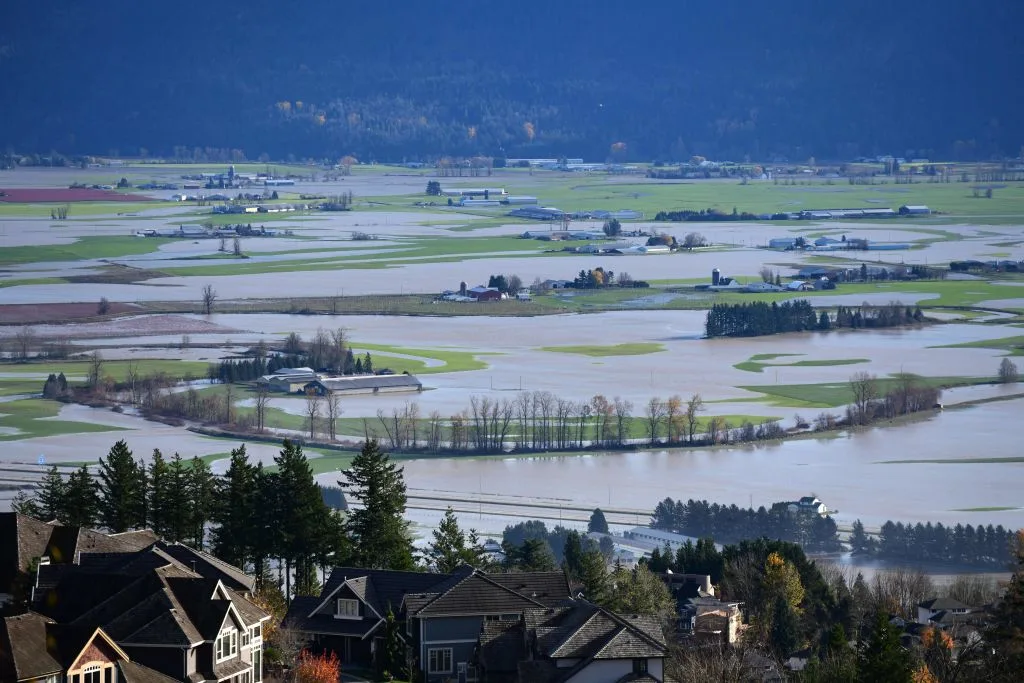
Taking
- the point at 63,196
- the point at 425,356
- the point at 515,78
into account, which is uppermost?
the point at 515,78

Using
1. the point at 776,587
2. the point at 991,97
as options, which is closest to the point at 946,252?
the point at 776,587

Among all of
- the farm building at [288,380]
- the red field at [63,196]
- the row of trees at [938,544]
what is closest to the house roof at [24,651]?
the row of trees at [938,544]

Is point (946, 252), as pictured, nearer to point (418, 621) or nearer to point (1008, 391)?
point (1008, 391)

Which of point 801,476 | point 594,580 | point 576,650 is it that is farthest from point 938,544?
point 576,650

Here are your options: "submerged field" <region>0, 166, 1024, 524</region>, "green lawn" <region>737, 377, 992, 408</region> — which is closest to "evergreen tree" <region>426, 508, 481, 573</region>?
"submerged field" <region>0, 166, 1024, 524</region>

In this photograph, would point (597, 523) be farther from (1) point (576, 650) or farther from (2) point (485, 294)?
(2) point (485, 294)

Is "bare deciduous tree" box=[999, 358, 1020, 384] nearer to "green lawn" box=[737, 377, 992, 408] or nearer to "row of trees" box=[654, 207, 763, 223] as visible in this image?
"green lawn" box=[737, 377, 992, 408]

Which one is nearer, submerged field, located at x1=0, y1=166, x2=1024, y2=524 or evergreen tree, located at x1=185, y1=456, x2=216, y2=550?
evergreen tree, located at x1=185, y1=456, x2=216, y2=550
